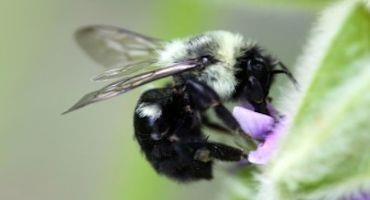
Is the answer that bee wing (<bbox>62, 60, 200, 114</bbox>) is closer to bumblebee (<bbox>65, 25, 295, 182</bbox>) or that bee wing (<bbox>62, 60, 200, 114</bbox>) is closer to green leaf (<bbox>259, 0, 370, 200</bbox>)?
bumblebee (<bbox>65, 25, 295, 182</bbox>)

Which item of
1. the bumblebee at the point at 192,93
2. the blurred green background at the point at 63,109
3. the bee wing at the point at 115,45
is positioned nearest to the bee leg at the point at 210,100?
the bumblebee at the point at 192,93

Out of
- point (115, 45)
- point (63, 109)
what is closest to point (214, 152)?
point (115, 45)

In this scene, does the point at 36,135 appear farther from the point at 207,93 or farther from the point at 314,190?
the point at 314,190

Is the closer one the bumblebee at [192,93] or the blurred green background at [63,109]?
the bumblebee at [192,93]

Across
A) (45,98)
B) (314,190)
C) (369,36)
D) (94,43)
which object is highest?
(45,98)

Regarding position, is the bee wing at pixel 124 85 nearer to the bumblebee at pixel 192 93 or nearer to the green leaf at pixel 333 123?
the bumblebee at pixel 192 93

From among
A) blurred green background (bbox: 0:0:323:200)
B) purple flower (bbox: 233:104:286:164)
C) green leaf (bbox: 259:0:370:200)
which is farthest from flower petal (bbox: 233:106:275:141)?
blurred green background (bbox: 0:0:323:200)

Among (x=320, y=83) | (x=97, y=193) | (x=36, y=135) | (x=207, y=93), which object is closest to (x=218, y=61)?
(x=207, y=93)
